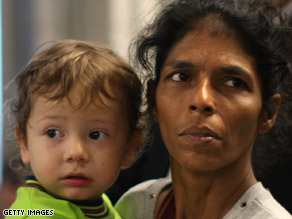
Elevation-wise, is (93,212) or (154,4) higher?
(154,4)

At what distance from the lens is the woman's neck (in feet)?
5.36

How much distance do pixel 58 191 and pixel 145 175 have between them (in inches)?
31.8

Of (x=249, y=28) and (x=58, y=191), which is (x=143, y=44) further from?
(x=58, y=191)

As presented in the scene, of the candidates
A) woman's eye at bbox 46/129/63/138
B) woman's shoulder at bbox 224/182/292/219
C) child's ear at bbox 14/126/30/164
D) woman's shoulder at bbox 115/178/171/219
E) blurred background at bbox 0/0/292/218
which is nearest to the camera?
woman's shoulder at bbox 224/182/292/219

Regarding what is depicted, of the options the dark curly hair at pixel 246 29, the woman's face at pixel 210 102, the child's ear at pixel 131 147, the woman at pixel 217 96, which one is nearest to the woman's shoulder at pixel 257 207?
the woman at pixel 217 96

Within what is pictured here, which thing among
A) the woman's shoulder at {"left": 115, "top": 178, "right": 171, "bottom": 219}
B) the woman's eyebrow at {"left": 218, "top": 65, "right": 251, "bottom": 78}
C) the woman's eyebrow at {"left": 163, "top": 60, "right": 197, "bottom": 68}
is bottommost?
the woman's shoulder at {"left": 115, "top": 178, "right": 171, "bottom": 219}

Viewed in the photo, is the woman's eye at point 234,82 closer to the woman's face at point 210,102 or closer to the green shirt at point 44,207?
the woman's face at point 210,102

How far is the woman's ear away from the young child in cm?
11

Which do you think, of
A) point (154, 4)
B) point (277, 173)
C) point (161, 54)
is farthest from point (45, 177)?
point (277, 173)

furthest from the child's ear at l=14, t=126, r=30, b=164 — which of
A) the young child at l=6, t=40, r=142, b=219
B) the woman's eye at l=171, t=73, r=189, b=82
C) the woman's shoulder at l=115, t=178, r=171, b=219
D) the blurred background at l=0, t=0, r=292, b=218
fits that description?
the woman's eye at l=171, t=73, r=189, b=82

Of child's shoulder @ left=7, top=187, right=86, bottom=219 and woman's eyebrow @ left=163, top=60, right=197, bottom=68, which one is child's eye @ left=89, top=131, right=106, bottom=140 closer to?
child's shoulder @ left=7, top=187, right=86, bottom=219

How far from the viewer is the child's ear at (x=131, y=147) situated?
5.69ft

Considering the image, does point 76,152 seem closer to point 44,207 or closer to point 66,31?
point 44,207

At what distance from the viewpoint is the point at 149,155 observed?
234 cm
